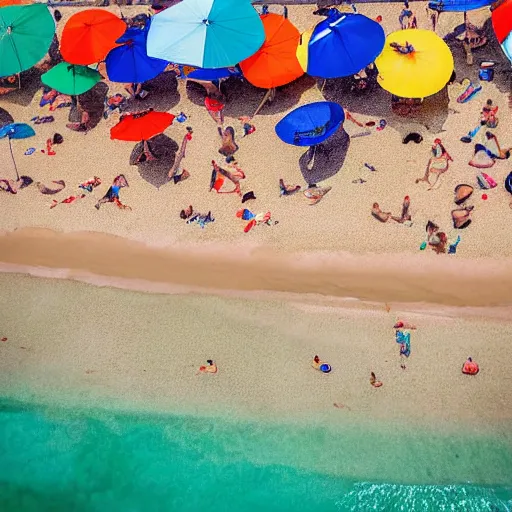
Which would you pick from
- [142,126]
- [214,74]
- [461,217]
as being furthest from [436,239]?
[142,126]

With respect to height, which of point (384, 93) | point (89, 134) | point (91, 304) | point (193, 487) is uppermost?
point (384, 93)

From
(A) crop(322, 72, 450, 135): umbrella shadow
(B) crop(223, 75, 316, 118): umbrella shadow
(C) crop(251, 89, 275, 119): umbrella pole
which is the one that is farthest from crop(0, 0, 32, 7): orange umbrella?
(A) crop(322, 72, 450, 135): umbrella shadow

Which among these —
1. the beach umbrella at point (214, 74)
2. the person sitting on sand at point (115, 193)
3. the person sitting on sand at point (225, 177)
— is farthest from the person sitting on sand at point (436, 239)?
the person sitting on sand at point (115, 193)

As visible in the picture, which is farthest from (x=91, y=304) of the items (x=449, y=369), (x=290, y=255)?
(x=449, y=369)

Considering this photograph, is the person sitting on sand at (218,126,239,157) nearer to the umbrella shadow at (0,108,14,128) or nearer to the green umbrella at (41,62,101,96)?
the green umbrella at (41,62,101,96)

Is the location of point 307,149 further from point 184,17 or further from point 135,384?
point 135,384
